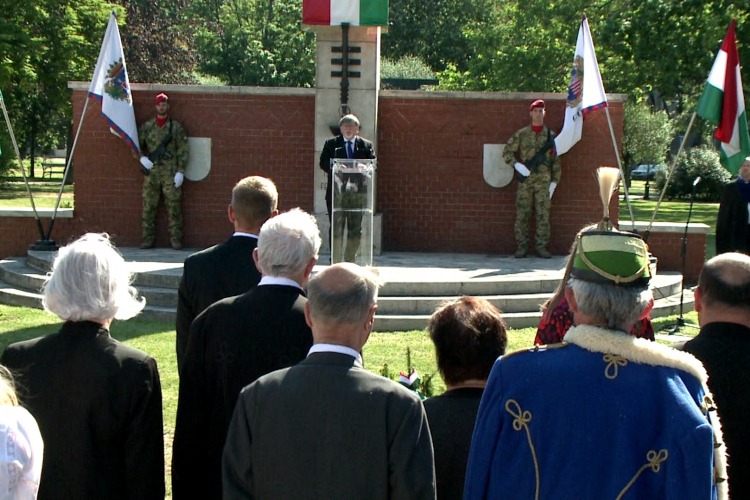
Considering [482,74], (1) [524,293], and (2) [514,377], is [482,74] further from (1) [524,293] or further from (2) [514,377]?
(2) [514,377]

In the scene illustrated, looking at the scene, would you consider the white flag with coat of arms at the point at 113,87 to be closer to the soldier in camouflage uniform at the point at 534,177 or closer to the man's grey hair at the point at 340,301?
the soldier in camouflage uniform at the point at 534,177

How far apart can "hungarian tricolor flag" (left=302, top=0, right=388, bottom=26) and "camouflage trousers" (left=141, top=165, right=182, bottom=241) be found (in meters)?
3.13

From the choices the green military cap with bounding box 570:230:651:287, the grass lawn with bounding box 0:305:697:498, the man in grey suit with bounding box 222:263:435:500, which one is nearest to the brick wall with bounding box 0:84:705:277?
the grass lawn with bounding box 0:305:697:498

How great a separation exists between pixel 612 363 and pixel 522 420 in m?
0.30

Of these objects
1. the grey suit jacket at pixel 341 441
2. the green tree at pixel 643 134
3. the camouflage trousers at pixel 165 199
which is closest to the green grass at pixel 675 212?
the green tree at pixel 643 134

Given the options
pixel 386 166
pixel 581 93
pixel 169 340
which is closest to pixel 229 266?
pixel 169 340

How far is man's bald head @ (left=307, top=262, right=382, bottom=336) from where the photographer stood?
306 cm

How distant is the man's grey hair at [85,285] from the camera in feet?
11.4

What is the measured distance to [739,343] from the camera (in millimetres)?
3635

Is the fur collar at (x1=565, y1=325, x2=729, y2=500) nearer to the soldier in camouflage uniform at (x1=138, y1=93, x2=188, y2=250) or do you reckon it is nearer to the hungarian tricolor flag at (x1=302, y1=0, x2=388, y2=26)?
the hungarian tricolor flag at (x1=302, y1=0, x2=388, y2=26)

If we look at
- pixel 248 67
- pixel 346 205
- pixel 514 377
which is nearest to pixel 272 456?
pixel 514 377

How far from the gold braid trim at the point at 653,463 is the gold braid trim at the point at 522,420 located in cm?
23

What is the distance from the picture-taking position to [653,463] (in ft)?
8.52

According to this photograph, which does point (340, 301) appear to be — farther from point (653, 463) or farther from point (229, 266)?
point (229, 266)
